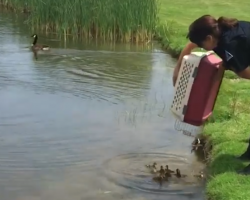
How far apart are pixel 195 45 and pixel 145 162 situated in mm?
1884

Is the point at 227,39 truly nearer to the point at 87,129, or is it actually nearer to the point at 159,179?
the point at 159,179

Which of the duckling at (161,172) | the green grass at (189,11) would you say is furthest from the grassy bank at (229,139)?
the green grass at (189,11)

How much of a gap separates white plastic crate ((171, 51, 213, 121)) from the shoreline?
70 cm

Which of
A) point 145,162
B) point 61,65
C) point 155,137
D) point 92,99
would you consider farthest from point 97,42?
point 145,162

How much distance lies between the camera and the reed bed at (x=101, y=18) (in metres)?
16.2

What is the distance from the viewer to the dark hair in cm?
523

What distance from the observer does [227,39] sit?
5.23 metres

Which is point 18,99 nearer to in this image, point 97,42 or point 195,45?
A: point 195,45

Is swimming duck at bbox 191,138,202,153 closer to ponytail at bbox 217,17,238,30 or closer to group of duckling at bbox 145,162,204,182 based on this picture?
group of duckling at bbox 145,162,204,182

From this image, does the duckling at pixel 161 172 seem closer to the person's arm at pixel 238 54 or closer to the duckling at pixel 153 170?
the duckling at pixel 153 170

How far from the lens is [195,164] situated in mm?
6977

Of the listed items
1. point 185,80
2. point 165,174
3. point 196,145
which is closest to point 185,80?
point 185,80

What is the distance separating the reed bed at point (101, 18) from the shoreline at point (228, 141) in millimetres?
6139

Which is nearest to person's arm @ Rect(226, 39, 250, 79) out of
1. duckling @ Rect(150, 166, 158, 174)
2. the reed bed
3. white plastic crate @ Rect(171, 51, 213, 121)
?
white plastic crate @ Rect(171, 51, 213, 121)
